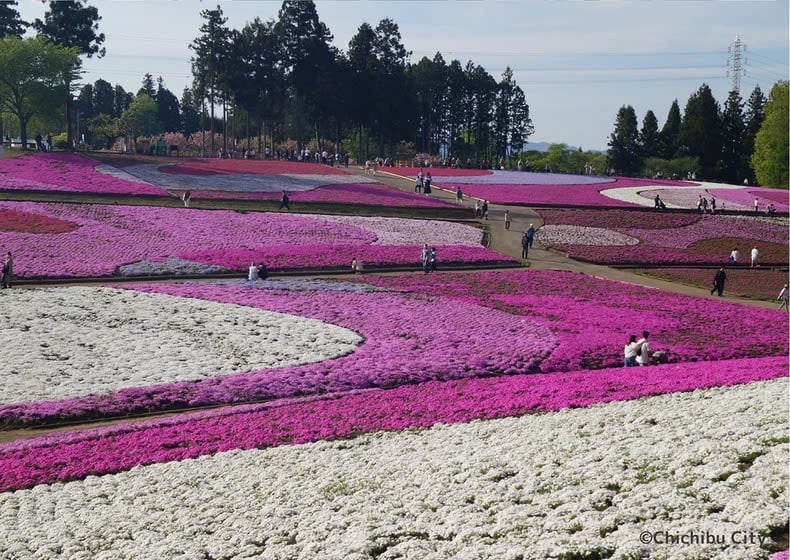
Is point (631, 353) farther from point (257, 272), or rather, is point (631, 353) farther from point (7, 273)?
point (7, 273)

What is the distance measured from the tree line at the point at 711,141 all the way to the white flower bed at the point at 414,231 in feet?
225

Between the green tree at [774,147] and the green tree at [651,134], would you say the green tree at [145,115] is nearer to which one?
the green tree at [651,134]

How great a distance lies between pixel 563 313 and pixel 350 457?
→ 2061 cm

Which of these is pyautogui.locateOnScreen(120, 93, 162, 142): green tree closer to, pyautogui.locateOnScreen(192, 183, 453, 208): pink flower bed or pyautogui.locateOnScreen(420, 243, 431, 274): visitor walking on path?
pyautogui.locateOnScreen(192, 183, 453, 208): pink flower bed

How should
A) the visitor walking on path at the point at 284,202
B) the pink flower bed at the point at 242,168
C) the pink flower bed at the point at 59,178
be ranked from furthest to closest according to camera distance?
the pink flower bed at the point at 242,168 → the pink flower bed at the point at 59,178 → the visitor walking on path at the point at 284,202

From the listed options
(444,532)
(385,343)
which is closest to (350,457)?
(444,532)

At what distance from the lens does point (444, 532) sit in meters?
15.2

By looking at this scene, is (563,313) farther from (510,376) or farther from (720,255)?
(720,255)

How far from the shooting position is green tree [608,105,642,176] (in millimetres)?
140125

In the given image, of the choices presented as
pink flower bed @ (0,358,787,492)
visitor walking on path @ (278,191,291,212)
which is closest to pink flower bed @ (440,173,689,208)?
visitor walking on path @ (278,191,291,212)

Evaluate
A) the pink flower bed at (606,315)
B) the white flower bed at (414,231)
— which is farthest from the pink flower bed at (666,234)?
the pink flower bed at (606,315)

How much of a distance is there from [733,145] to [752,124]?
421 centimetres

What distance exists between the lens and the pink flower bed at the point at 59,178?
68.0 m

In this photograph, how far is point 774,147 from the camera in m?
122
